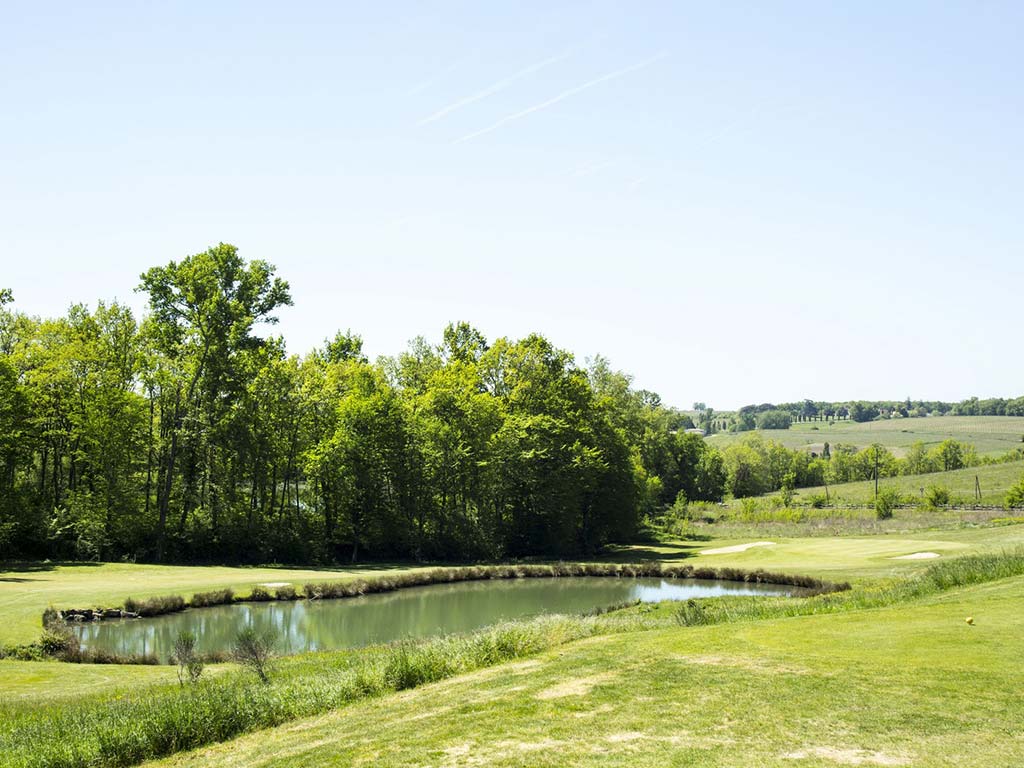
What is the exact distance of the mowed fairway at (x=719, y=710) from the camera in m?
9.96

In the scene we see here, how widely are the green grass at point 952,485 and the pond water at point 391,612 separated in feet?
188

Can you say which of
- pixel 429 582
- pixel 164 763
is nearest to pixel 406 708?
pixel 164 763

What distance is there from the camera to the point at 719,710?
11680mm

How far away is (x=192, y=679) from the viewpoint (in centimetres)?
1705

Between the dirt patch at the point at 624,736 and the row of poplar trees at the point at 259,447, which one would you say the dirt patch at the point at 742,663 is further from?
the row of poplar trees at the point at 259,447

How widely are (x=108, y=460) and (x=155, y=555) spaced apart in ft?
19.5

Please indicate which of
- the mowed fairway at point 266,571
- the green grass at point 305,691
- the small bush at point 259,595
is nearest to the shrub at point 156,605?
the mowed fairway at point 266,571

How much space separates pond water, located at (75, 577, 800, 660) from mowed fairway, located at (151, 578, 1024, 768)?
13.0 metres

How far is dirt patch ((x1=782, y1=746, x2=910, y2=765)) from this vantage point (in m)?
9.27

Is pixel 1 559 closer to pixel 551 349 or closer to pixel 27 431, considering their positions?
pixel 27 431

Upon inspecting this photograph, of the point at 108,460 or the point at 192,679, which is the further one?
the point at 108,460

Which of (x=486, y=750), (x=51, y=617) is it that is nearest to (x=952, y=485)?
(x=51, y=617)

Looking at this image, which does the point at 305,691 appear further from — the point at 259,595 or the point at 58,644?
the point at 259,595

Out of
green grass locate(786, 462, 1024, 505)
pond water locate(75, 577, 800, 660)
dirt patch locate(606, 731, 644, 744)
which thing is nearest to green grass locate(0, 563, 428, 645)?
pond water locate(75, 577, 800, 660)
